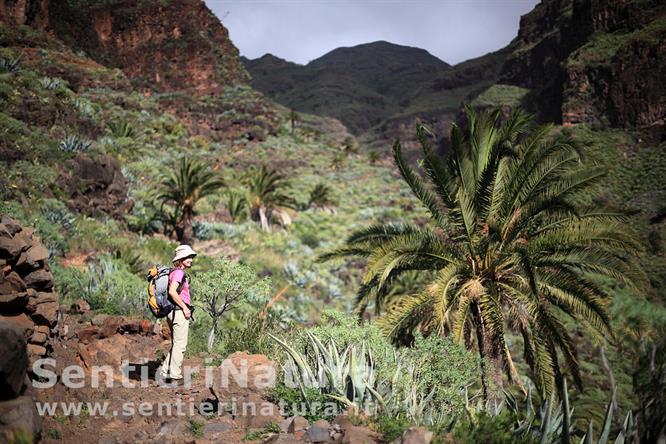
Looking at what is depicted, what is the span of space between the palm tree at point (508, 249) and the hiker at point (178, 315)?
3.30m

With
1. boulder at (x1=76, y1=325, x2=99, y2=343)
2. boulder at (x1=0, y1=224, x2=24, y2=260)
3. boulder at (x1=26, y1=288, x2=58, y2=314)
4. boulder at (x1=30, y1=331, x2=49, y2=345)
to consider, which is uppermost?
boulder at (x1=0, y1=224, x2=24, y2=260)

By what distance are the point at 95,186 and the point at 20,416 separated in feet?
44.1

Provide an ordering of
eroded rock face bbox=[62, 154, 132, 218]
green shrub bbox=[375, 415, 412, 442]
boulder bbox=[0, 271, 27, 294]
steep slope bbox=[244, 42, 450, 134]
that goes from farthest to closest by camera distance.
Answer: steep slope bbox=[244, 42, 450, 134], eroded rock face bbox=[62, 154, 132, 218], boulder bbox=[0, 271, 27, 294], green shrub bbox=[375, 415, 412, 442]

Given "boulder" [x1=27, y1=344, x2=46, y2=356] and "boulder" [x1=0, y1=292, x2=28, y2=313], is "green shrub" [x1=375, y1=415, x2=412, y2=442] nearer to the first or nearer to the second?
"boulder" [x1=27, y1=344, x2=46, y2=356]

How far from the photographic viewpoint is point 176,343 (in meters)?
5.09

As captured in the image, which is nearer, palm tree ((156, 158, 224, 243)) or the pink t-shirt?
the pink t-shirt

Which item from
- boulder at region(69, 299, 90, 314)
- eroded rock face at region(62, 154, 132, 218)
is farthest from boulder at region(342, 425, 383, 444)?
eroded rock face at region(62, 154, 132, 218)

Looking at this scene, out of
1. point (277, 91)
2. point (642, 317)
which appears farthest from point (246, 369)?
point (277, 91)

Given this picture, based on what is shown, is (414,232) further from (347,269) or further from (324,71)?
(324,71)

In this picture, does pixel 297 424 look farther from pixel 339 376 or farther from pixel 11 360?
pixel 11 360

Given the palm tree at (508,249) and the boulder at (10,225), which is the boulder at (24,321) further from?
Result: the palm tree at (508,249)

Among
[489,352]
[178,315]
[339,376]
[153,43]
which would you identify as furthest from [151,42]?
[339,376]

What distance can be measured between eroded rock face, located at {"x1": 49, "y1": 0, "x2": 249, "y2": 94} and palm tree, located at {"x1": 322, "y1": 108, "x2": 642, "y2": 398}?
42850 millimetres

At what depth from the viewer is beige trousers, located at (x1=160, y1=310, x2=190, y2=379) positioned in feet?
16.6
